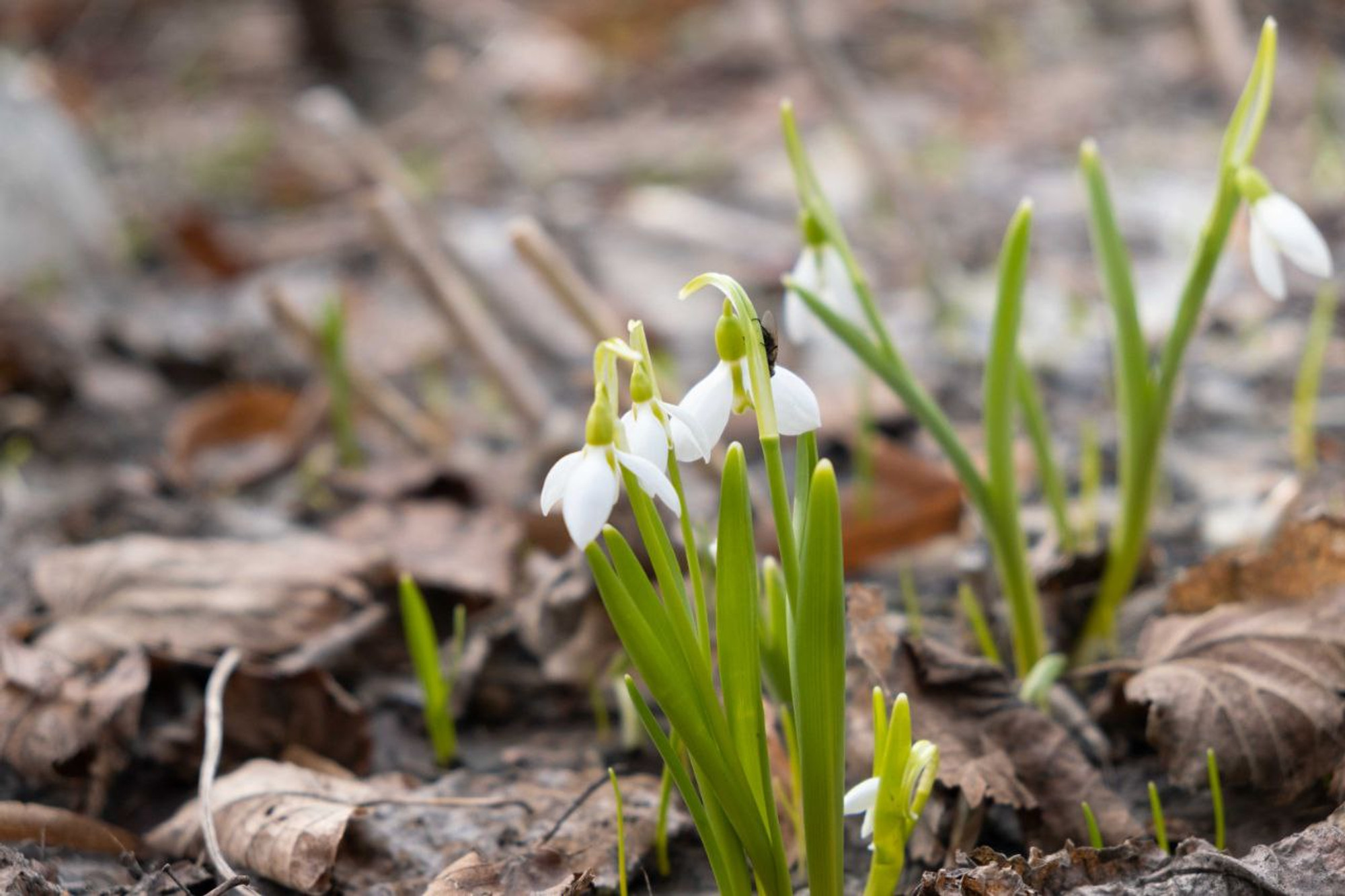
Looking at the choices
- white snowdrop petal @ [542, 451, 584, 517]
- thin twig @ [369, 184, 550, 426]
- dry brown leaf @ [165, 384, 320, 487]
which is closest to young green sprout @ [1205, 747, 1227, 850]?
white snowdrop petal @ [542, 451, 584, 517]

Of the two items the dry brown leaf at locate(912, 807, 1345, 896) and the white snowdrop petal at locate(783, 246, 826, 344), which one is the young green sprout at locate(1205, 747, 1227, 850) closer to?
the dry brown leaf at locate(912, 807, 1345, 896)

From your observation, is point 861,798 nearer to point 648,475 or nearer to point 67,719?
point 648,475

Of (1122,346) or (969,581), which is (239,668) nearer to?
(969,581)

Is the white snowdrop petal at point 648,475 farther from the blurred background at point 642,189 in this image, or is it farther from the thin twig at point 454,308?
the thin twig at point 454,308

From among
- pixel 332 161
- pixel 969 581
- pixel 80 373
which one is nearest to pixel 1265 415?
pixel 969 581

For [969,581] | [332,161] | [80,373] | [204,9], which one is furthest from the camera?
[204,9]

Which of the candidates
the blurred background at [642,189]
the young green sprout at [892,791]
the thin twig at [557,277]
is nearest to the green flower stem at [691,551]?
the young green sprout at [892,791]

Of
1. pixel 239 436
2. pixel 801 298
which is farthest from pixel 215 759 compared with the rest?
pixel 239 436
